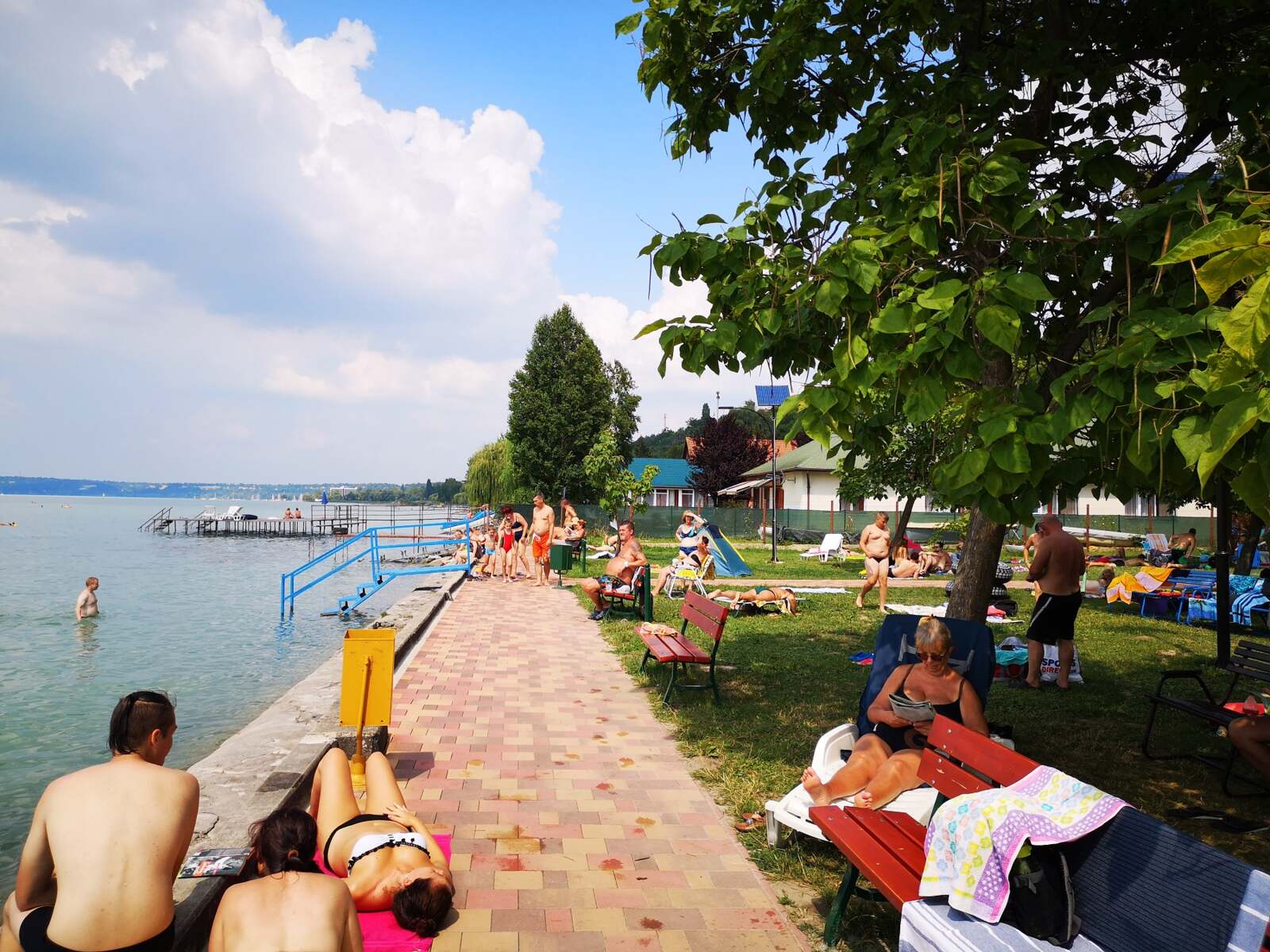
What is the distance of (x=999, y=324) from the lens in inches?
140

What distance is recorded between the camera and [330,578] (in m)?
30.4

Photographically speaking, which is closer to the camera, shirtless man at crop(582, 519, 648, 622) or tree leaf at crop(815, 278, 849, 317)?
tree leaf at crop(815, 278, 849, 317)

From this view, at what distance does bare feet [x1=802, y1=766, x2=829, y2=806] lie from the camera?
4.62m

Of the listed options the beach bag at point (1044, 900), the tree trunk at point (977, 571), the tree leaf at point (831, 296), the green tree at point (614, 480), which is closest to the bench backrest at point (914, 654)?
the tree trunk at point (977, 571)

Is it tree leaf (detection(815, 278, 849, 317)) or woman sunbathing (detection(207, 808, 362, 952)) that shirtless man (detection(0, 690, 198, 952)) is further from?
tree leaf (detection(815, 278, 849, 317))

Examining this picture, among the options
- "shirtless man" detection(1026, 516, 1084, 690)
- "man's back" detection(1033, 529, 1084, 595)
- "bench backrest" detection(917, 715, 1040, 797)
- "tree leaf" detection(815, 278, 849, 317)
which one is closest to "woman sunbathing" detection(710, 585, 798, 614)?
"shirtless man" detection(1026, 516, 1084, 690)

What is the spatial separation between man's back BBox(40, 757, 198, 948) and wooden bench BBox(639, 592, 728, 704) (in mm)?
Result: 5452

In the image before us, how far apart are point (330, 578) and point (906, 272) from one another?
96.2ft

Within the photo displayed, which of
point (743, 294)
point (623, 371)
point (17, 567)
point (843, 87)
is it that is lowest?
point (17, 567)

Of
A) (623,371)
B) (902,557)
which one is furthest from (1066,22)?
(623,371)

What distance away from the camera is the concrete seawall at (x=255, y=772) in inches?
134

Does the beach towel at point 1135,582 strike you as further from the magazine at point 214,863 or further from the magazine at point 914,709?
the magazine at point 214,863

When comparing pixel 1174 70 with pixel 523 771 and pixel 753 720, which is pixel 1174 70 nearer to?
pixel 753 720

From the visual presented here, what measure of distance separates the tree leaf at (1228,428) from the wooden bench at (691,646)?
19.9ft
